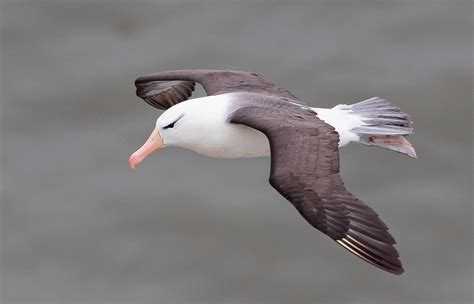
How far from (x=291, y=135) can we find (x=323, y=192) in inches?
20.4

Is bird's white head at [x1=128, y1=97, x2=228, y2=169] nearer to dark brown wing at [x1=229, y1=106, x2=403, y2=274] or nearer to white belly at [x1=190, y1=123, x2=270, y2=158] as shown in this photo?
white belly at [x1=190, y1=123, x2=270, y2=158]

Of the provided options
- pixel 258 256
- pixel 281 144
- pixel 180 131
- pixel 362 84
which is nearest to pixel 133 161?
pixel 180 131

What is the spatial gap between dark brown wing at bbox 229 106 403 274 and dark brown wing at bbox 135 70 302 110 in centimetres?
129

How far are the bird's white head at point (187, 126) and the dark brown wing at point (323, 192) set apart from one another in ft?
2.08

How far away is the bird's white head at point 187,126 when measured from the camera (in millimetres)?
9922

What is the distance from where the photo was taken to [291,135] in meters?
9.25

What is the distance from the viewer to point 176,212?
14898 mm

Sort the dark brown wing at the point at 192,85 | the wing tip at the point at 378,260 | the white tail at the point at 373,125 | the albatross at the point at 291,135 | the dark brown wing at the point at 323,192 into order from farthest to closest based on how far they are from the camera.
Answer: the dark brown wing at the point at 192,85, the white tail at the point at 373,125, the albatross at the point at 291,135, the dark brown wing at the point at 323,192, the wing tip at the point at 378,260

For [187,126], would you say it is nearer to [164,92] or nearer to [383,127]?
[383,127]

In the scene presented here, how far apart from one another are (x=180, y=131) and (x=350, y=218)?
5.48ft

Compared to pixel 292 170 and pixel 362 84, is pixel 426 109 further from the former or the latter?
pixel 292 170

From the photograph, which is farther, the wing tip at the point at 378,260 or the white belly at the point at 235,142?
the white belly at the point at 235,142

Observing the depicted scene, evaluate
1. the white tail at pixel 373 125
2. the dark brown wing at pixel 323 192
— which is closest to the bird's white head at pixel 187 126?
the dark brown wing at pixel 323 192

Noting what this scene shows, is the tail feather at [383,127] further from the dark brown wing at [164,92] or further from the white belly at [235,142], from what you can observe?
the dark brown wing at [164,92]
